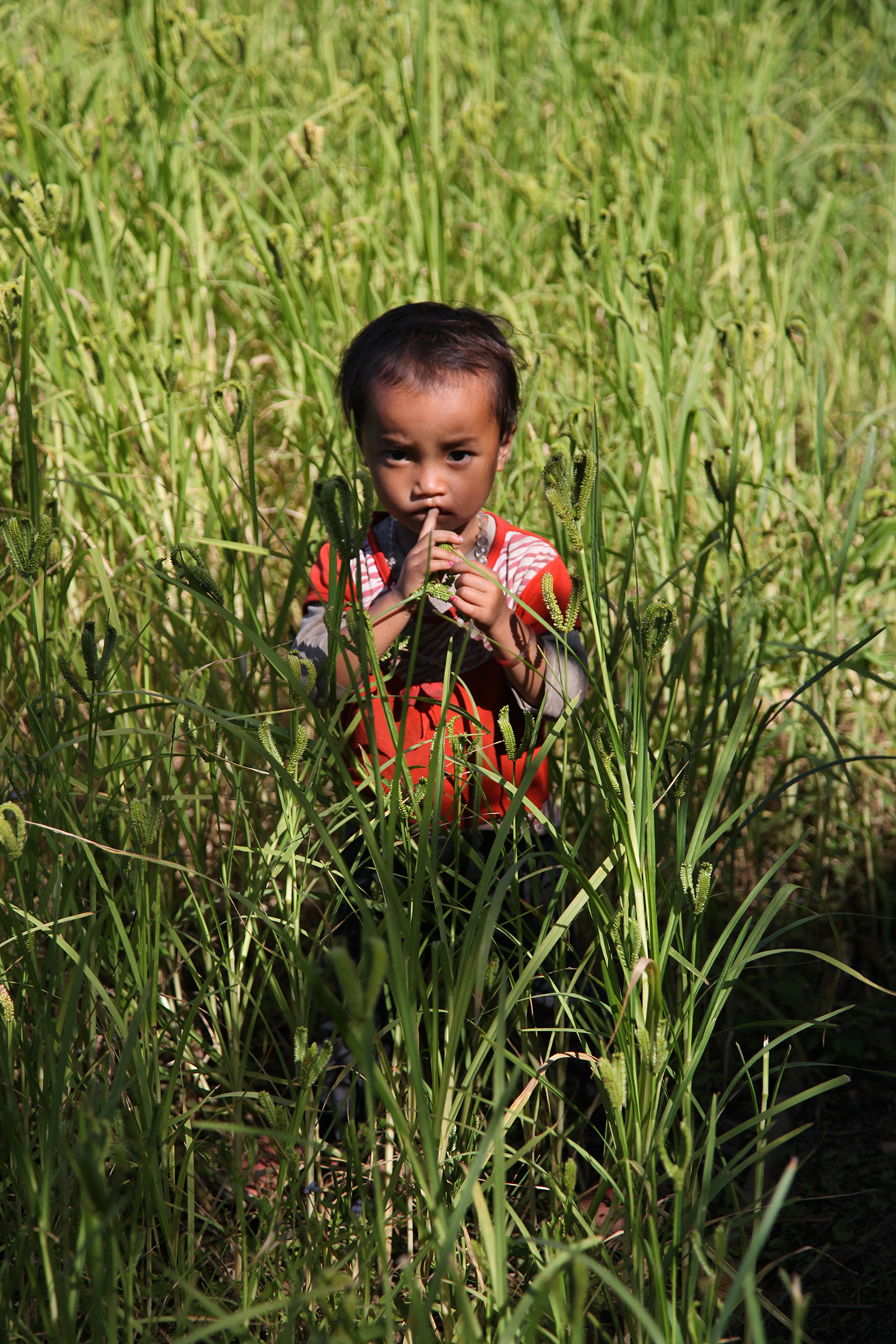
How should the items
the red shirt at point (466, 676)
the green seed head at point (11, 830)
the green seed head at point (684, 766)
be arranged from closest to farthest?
1. the green seed head at point (11, 830)
2. the green seed head at point (684, 766)
3. the red shirt at point (466, 676)

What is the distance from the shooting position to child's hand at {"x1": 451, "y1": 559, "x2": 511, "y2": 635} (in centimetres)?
138

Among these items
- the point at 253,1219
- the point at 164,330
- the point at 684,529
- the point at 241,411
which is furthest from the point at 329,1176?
the point at 164,330

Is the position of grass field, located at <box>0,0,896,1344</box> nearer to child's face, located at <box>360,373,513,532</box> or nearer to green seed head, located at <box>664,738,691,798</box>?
green seed head, located at <box>664,738,691,798</box>

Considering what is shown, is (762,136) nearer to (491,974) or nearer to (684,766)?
(684,766)

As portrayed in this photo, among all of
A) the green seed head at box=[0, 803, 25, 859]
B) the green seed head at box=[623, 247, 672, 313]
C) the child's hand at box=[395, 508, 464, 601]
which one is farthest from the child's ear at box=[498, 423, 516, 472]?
the green seed head at box=[0, 803, 25, 859]

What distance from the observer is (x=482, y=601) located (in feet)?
4.53

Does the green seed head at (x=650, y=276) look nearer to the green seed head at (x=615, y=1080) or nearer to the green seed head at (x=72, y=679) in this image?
the green seed head at (x=72, y=679)

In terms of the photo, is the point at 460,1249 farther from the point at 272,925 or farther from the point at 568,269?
the point at 568,269

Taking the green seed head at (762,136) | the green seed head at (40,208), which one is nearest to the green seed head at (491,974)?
the green seed head at (40,208)

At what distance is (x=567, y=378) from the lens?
2.85m

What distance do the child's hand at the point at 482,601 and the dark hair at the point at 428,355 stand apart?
10.8 inches

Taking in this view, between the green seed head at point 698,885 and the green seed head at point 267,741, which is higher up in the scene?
the green seed head at point 267,741

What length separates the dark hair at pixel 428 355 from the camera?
147 centimetres

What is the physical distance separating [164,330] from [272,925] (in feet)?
6.24
